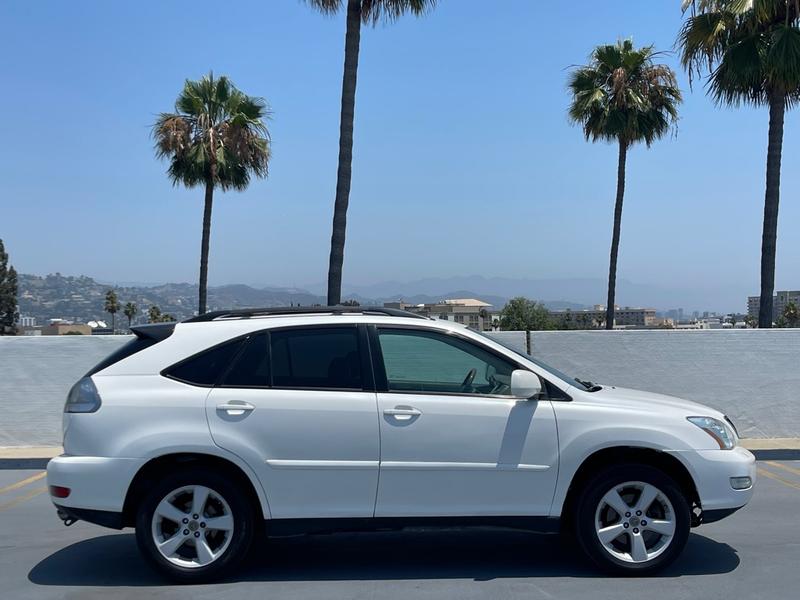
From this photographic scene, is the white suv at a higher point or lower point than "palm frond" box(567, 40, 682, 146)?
lower

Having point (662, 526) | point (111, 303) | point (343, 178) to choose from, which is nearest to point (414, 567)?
point (662, 526)

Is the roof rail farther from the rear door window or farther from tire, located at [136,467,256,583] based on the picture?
tire, located at [136,467,256,583]

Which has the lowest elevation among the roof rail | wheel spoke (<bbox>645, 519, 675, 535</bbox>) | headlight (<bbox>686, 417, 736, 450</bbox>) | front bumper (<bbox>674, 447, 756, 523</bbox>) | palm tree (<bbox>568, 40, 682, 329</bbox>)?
wheel spoke (<bbox>645, 519, 675, 535</bbox>)

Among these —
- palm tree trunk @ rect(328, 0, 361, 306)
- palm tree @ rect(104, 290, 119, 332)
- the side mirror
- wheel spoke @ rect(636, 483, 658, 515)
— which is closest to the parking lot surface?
wheel spoke @ rect(636, 483, 658, 515)

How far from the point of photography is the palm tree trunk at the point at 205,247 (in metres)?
29.4

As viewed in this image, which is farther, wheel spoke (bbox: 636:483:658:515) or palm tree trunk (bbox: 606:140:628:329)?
palm tree trunk (bbox: 606:140:628:329)

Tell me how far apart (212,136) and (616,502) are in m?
24.6

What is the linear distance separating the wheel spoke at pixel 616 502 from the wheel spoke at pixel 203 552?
2.64m

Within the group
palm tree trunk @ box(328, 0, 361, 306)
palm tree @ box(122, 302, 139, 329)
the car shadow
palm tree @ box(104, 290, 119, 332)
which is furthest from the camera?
palm tree @ box(122, 302, 139, 329)

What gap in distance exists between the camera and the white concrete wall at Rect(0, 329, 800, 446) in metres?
11.2

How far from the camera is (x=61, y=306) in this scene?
11869 cm

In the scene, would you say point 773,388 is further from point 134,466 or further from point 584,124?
point 584,124

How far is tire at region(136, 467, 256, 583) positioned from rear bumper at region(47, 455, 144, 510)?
18cm

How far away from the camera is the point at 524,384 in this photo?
5414 mm
